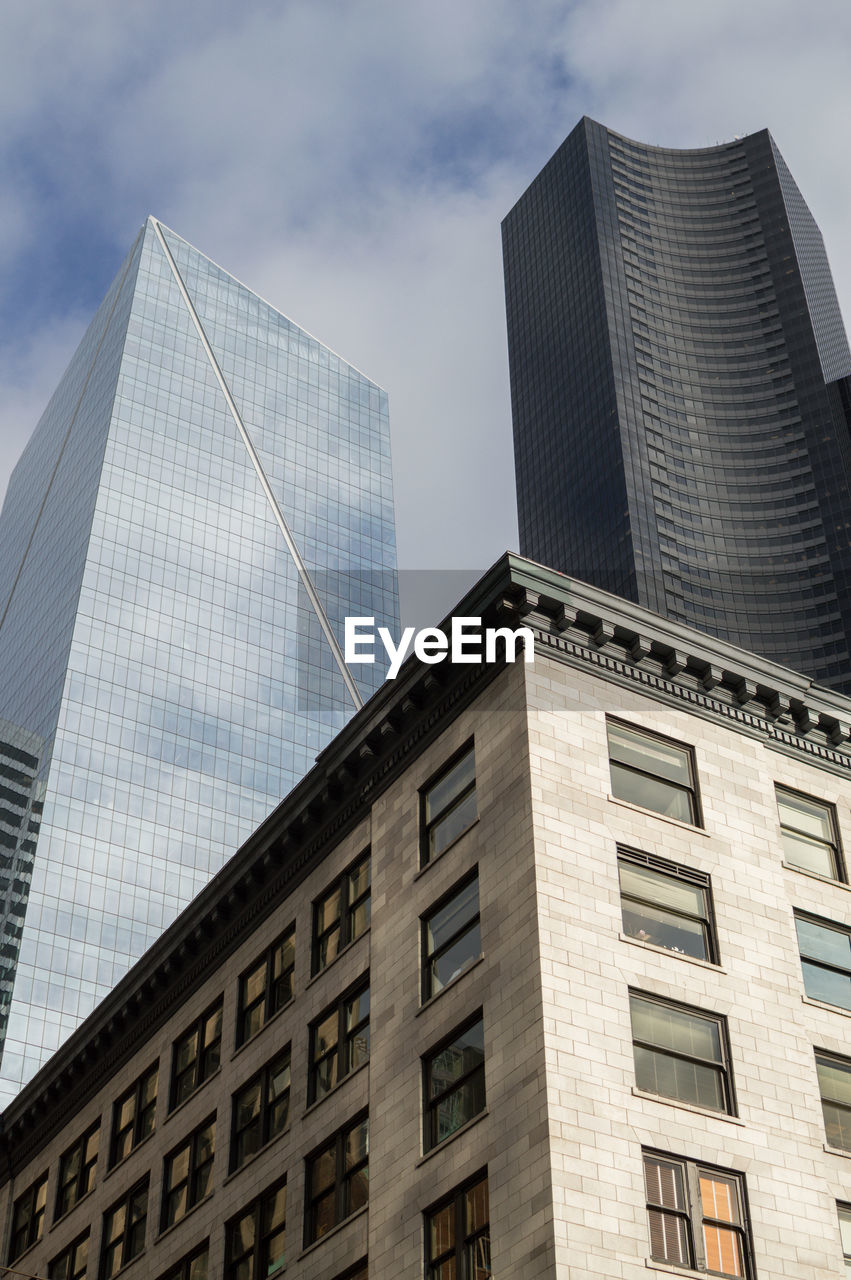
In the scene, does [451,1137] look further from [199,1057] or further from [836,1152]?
[199,1057]

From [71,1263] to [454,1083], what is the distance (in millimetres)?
24057

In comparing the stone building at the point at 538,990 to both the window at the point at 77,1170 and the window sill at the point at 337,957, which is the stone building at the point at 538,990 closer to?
the window sill at the point at 337,957

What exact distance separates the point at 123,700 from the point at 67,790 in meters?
13.3

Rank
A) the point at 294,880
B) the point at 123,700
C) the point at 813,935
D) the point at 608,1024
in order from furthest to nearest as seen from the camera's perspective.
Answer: the point at 123,700
the point at 294,880
the point at 813,935
the point at 608,1024

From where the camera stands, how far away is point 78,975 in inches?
5162

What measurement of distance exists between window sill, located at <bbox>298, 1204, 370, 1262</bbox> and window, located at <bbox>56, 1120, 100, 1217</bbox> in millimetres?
16414

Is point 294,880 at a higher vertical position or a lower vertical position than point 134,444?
lower

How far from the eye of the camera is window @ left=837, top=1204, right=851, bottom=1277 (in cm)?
3114

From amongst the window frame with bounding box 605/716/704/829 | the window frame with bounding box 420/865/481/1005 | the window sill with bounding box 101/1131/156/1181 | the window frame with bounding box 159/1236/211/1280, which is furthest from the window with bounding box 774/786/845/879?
the window sill with bounding box 101/1131/156/1181

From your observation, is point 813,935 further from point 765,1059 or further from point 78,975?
point 78,975

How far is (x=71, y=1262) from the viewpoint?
5031cm

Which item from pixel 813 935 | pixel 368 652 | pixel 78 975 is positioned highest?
pixel 368 652

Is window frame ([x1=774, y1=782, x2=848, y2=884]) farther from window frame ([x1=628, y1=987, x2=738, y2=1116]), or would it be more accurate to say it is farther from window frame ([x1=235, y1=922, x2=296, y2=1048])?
window frame ([x1=235, y1=922, x2=296, y2=1048])

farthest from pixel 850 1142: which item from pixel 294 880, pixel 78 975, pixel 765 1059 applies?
pixel 78 975
